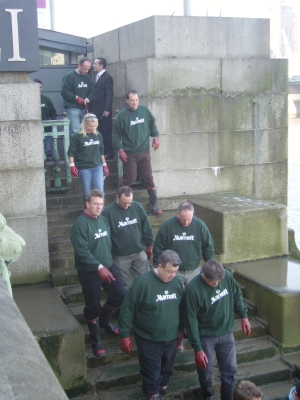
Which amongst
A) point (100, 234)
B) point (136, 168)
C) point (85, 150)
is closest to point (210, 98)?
point (136, 168)

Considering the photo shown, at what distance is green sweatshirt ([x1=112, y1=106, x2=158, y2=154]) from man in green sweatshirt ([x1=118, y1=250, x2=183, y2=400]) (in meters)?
3.49

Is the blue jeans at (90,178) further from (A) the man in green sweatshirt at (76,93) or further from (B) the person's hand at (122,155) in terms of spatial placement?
(A) the man in green sweatshirt at (76,93)

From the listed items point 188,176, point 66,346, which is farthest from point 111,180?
point 66,346

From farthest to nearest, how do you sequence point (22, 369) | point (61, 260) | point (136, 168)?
point (136, 168), point (61, 260), point (22, 369)

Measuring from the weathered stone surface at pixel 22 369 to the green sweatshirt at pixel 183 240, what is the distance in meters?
4.60

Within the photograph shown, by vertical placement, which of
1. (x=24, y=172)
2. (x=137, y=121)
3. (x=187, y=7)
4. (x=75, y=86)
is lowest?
(x=24, y=172)

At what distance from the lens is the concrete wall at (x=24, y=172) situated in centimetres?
728

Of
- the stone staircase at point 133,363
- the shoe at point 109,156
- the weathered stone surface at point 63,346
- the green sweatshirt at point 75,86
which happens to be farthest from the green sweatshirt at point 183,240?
the green sweatshirt at point 75,86

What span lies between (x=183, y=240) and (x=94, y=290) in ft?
3.84

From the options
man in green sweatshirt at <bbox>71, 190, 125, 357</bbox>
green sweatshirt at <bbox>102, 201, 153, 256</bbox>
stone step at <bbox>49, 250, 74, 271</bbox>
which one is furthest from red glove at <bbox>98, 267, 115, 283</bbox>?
stone step at <bbox>49, 250, 74, 271</bbox>

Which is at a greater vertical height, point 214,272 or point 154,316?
point 214,272

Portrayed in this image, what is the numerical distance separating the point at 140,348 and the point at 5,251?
211cm

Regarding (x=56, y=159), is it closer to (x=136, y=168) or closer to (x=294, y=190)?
(x=136, y=168)

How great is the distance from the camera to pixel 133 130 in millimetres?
8750
